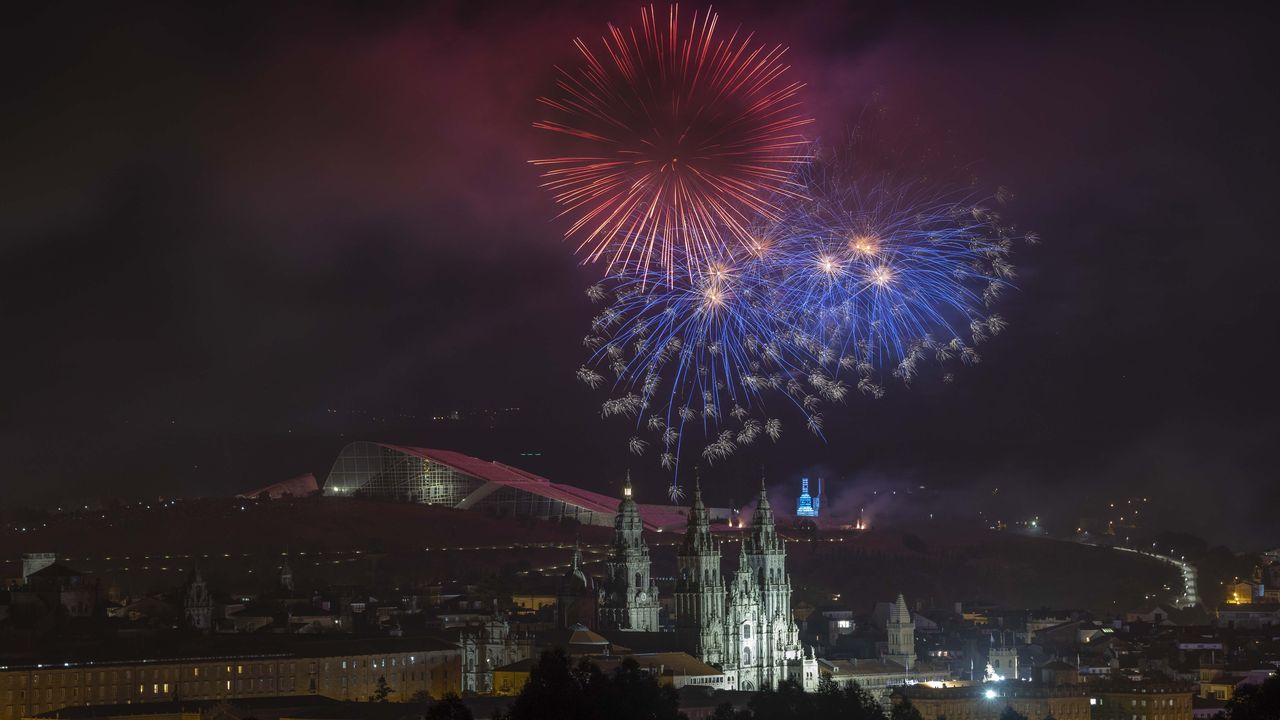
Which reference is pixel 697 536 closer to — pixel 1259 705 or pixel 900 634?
pixel 900 634

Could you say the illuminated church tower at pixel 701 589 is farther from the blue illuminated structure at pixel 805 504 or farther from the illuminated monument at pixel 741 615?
the blue illuminated structure at pixel 805 504

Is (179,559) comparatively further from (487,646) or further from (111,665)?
(111,665)

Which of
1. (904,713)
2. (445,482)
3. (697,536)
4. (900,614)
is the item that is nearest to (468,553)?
(445,482)

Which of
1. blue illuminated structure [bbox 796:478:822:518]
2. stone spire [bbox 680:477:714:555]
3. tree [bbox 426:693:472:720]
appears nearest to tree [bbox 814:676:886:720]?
tree [bbox 426:693:472:720]

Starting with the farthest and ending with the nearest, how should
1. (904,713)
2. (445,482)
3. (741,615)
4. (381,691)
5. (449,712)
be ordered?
(445,482) → (741,615) → (381,691) → (904,713) → (449,712)

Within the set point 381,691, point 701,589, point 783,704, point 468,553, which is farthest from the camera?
point 468,553

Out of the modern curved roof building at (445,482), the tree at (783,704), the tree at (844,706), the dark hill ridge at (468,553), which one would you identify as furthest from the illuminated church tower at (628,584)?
the modern curved roof building at (445,482)
